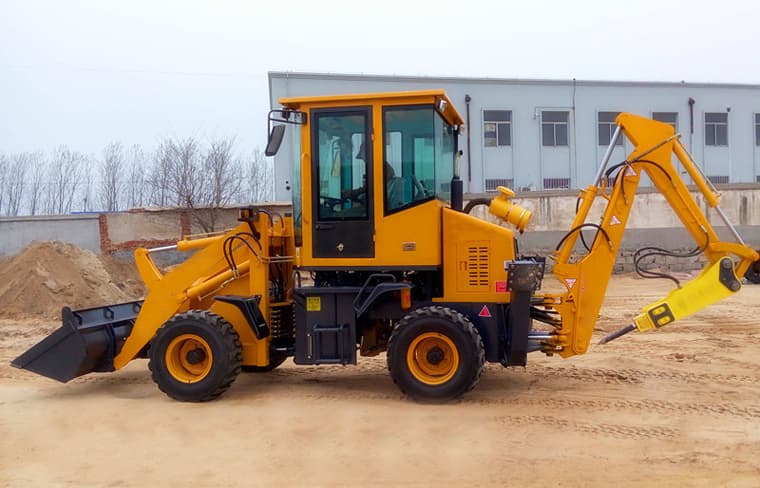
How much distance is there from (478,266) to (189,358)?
290 centimetres

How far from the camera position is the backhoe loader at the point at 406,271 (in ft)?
21.1

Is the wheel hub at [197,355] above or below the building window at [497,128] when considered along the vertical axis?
below

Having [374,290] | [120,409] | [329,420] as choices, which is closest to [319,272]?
[374,290]

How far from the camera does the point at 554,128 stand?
28875 millimetres

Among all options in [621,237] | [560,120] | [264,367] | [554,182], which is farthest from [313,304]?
[560,120]

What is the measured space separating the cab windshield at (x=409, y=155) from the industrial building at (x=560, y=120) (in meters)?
20.8

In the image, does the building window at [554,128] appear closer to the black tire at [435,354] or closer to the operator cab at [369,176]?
the operator cab at [369,176]

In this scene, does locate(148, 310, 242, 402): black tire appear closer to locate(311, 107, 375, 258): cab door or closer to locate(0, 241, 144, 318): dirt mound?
locate(311, 107, 375, 258): cab door

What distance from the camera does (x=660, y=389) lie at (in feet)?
22.2

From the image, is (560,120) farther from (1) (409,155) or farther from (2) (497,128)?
(1) (409,155)

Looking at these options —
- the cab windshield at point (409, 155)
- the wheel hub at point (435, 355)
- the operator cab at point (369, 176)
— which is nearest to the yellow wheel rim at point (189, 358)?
the operator cab at point (369, 176)

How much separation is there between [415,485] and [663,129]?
13.5 feet

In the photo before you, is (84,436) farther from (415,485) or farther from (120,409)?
(415,485)

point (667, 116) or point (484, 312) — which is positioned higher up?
point (667, 116)
